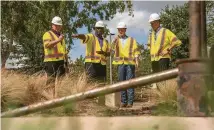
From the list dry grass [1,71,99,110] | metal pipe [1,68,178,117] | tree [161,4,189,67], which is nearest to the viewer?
metal pipe [1,68,178,117]

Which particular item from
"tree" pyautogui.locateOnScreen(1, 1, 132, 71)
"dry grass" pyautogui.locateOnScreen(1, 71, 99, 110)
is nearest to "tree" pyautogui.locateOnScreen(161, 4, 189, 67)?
"tree" pyautogui.locateOnScreen(1, 1, 132, 71)

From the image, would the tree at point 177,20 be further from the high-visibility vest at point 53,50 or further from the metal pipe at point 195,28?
the metal pipe at point 195,28

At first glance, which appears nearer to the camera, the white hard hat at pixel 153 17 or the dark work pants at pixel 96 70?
the white hard hat at pixel 153 17

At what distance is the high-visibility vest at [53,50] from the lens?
775 centimetres

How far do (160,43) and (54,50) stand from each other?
1.81m

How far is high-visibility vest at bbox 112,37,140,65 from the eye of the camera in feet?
27.2

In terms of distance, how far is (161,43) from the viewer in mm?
7840

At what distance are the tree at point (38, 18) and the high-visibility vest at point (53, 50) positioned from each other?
40.5 ft

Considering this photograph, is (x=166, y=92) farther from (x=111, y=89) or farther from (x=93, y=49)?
(x=93, y=49)

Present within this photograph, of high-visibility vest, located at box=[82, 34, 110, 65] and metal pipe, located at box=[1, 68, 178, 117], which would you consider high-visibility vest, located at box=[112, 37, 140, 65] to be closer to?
high-visibility vest, located at box=[82, 34, 110, 65]

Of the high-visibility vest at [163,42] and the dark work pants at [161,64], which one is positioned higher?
the high-visibility vest at [163,42]

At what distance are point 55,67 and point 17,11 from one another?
1381 centimetres

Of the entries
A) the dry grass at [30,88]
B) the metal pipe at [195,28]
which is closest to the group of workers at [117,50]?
the dry grass at [30,88]

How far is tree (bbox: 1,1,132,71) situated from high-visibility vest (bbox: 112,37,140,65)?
40.3 feet
